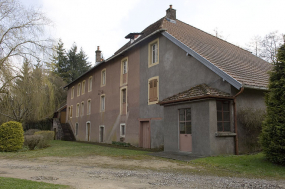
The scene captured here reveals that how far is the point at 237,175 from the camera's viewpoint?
284 inches

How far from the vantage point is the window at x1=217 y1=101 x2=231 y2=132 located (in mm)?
10844

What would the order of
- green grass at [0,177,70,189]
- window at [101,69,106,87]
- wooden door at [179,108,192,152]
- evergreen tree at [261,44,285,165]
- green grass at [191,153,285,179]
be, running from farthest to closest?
window at [101,69,106,87]
wooden door at [179,108,192,152]
evergreen tree at [261,44,285,165]
green grass at [191,153,285,179]
green grass at [0,177,70,189]

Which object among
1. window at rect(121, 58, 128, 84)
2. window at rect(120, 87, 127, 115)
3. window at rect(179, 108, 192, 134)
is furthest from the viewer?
window at rect(121, 58, 128, 84)

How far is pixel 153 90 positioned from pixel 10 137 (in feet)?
28.2

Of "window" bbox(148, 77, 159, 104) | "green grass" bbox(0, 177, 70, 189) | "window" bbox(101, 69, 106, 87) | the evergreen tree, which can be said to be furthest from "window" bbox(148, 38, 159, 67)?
"green grass" bbox(0, 177, 70, 189)

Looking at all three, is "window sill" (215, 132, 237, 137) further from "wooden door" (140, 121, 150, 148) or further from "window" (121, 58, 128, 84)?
"window" (121, 58, 128, 84)

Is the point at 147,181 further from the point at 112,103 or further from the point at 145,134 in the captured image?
the point at 112,103

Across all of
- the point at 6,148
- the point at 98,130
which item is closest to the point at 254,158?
the point at 6,148

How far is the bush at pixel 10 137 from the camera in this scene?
13617 mm

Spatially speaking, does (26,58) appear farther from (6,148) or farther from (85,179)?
(85,179)

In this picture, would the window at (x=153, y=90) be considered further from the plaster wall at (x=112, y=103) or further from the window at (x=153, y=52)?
the plaster wall at (x=112, y=103)

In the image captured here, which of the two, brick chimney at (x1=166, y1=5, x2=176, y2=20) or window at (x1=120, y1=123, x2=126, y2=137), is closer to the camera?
brick chimney at (x1=166, y1=5, x2=176, y2=20)

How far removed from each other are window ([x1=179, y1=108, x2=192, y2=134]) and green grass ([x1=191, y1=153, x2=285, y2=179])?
2.19m

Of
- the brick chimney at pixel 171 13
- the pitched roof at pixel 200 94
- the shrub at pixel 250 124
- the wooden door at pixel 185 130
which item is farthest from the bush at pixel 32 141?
the brick chimney at pixel 171 13
